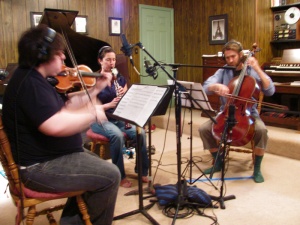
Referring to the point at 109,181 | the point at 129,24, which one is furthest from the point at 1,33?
the point at 109,181

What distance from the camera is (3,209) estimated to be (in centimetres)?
244

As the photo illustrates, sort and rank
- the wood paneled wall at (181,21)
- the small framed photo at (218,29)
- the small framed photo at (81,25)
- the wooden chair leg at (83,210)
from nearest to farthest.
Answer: the wooden chair leg at (83,210), the wood paneled wall at (181,21), the small framed photo at (81,25), the small framed photo at (218,29)

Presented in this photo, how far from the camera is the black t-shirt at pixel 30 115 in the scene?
4.94ft

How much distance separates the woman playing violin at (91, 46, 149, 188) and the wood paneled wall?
91.0 inches

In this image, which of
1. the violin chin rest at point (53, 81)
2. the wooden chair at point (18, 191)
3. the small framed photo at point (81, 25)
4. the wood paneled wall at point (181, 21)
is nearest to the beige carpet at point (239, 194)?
the wooden chair at point (18, 191)

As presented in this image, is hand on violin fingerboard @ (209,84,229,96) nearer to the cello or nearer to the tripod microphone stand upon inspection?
the cello

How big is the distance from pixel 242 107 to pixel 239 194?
0.71m

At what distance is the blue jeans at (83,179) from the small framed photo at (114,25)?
3977mm

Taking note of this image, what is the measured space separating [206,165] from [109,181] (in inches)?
69.4

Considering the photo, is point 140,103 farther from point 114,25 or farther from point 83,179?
point 114,25

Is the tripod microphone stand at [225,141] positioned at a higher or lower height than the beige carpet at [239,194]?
higher

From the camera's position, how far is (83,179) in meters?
1.66

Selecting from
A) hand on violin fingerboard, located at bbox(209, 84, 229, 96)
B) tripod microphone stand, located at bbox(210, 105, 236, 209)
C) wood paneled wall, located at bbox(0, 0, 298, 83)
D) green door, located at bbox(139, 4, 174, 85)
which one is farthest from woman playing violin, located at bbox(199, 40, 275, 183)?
green door, located at bbox(139, 4, 174, 85)

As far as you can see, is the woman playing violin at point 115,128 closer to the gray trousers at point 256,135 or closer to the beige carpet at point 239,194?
the beige carpet at point 239,194
